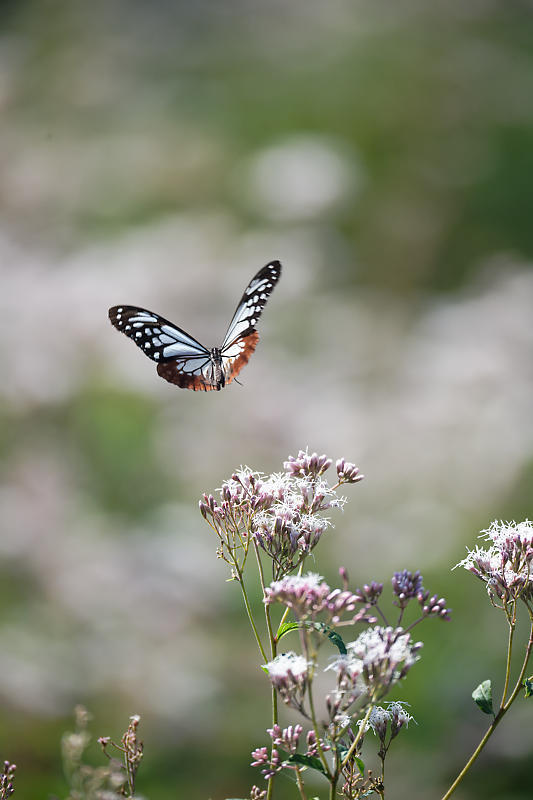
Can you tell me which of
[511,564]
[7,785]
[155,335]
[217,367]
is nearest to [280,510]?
[511,564]

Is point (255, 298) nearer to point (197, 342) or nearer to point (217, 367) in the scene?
point (197, 342)

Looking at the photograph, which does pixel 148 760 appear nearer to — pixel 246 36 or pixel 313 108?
pixel 313 108

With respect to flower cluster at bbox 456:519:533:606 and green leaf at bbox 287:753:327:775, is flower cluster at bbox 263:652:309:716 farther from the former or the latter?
flower cluster at bbox 456:519:533:606

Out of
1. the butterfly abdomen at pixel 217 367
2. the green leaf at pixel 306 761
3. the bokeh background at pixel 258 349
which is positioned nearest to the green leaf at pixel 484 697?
the green leaf at pixel 306 761

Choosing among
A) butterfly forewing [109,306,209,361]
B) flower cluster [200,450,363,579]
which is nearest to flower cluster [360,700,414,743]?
flower cluster [200,450,363,579]

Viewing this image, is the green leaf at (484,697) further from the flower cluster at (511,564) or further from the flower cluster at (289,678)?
the flower cluster at (289,678)

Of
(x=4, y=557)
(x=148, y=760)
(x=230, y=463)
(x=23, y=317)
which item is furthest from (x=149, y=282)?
(x=148, y=760)
